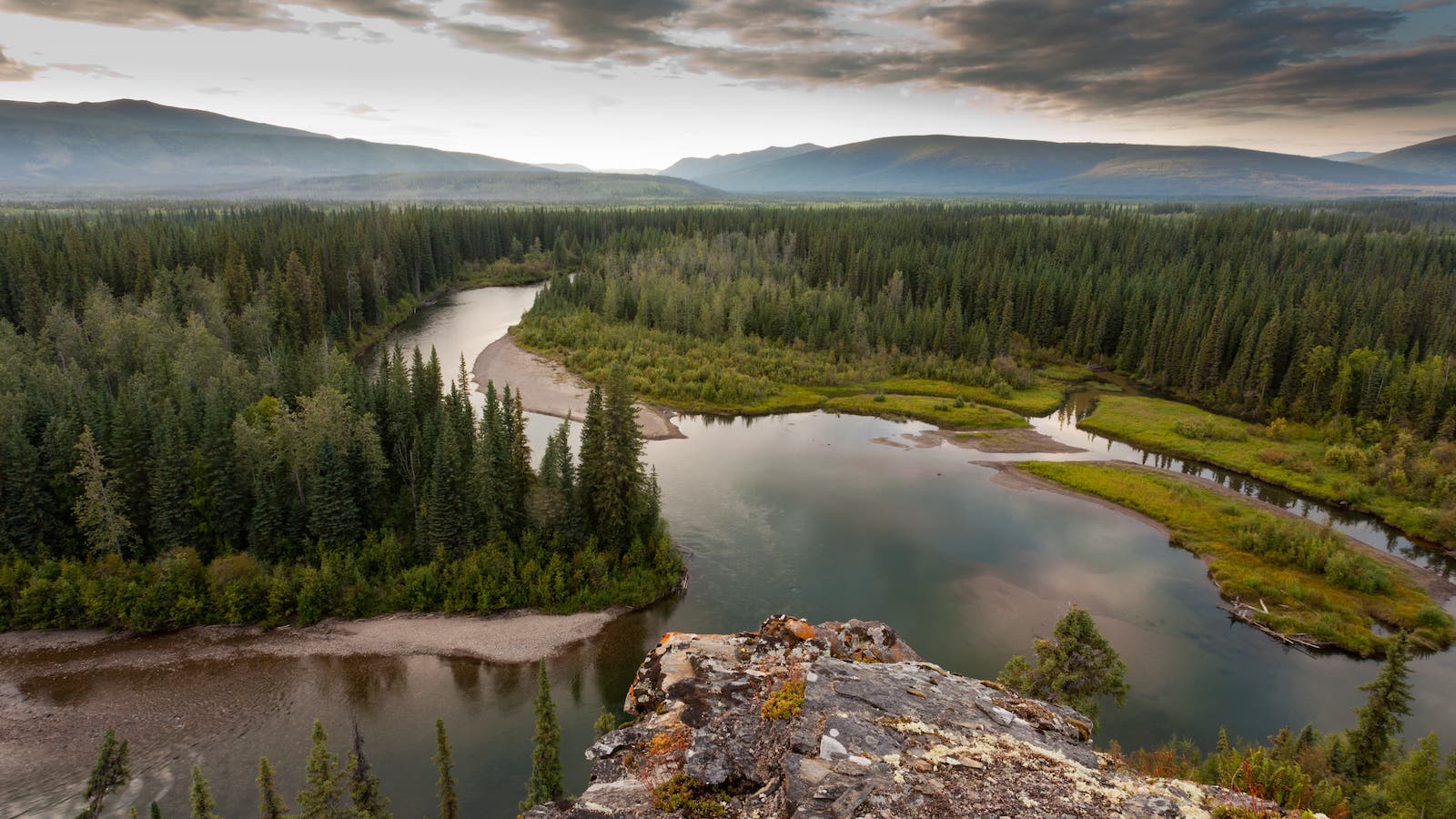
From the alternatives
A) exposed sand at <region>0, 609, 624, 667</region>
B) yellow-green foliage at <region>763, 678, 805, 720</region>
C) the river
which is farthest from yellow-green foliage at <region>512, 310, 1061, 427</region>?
yellow-green foliage at <region>763, 678, 805, 720</region>

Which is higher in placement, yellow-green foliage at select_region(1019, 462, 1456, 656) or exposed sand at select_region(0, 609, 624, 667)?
yellow-green foliage at select_region(1019, 462, 1456, 656)

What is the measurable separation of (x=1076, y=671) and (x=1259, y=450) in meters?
63.6

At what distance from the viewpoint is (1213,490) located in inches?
2734

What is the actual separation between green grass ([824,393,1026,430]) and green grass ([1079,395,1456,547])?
11096mm

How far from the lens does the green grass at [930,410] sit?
89.8m

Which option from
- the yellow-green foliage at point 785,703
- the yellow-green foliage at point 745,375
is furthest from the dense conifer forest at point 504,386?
the yellow-green foliage at point 785,703

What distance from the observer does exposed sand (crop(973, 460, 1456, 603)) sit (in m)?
54.2

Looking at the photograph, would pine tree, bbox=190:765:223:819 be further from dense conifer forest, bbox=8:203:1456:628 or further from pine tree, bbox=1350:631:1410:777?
pine tree, bbox=1350:631:1410:777

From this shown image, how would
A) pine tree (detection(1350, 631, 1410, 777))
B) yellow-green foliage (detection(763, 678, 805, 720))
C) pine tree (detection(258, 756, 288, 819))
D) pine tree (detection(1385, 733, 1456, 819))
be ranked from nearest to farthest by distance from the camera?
yellow-green foliage (detection(763, 678, 805, 720)), pine tree (detection(1385, 733, 1456, 819)), pine tree (detection(258, 756, 288, 819)), pine tree (detection(1350, 631, 1410, 777))

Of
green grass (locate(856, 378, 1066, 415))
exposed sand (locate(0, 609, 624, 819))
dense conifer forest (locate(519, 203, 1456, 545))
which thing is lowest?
exposed sand (locate(0, 609, 624, 819))

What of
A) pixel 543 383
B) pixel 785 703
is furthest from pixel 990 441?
pixel 785 703

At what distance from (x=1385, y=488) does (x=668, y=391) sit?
76934mm

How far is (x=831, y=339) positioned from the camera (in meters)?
117

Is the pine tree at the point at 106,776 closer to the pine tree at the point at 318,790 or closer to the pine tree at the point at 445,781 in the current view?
the pine tree at the point at 318,790
